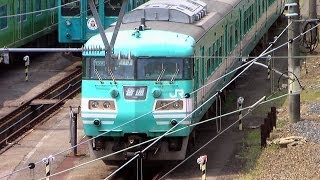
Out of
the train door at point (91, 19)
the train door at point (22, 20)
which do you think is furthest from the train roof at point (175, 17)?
the train door at point (22, 20)

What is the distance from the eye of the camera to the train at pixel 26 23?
28.7 m

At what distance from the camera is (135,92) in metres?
17.3

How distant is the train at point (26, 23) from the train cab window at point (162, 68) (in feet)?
32.5

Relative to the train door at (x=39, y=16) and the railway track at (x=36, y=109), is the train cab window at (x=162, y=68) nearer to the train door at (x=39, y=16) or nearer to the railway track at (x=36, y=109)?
the railway track at (x=36, y=109)

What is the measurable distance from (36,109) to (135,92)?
792cm

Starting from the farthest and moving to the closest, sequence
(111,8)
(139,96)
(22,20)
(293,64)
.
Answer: (22,20) < (111,8) < (293,64) < (139,96)

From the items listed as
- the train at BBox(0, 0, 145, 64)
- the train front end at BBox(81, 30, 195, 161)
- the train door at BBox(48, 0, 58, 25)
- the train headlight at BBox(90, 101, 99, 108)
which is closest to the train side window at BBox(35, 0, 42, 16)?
the train at BBox(0, 0, 145, 64)

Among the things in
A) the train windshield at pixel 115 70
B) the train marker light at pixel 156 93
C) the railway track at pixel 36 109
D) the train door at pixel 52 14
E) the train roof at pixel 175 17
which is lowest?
the railway track at pixel 36 109

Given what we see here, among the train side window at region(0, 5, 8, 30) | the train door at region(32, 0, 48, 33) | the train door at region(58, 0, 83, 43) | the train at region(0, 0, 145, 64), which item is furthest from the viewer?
the train door at region(32, 0, 48, 33)

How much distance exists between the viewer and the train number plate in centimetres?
1719

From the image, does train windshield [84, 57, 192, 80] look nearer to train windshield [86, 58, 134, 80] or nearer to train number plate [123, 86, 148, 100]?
train windshield [86, 58, 134, 80]

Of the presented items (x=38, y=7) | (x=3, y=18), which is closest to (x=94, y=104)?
(x=3, y=18)

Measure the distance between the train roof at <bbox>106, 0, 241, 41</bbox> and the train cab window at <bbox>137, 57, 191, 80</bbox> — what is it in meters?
0.94

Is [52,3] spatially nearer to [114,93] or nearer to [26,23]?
[26,23]
